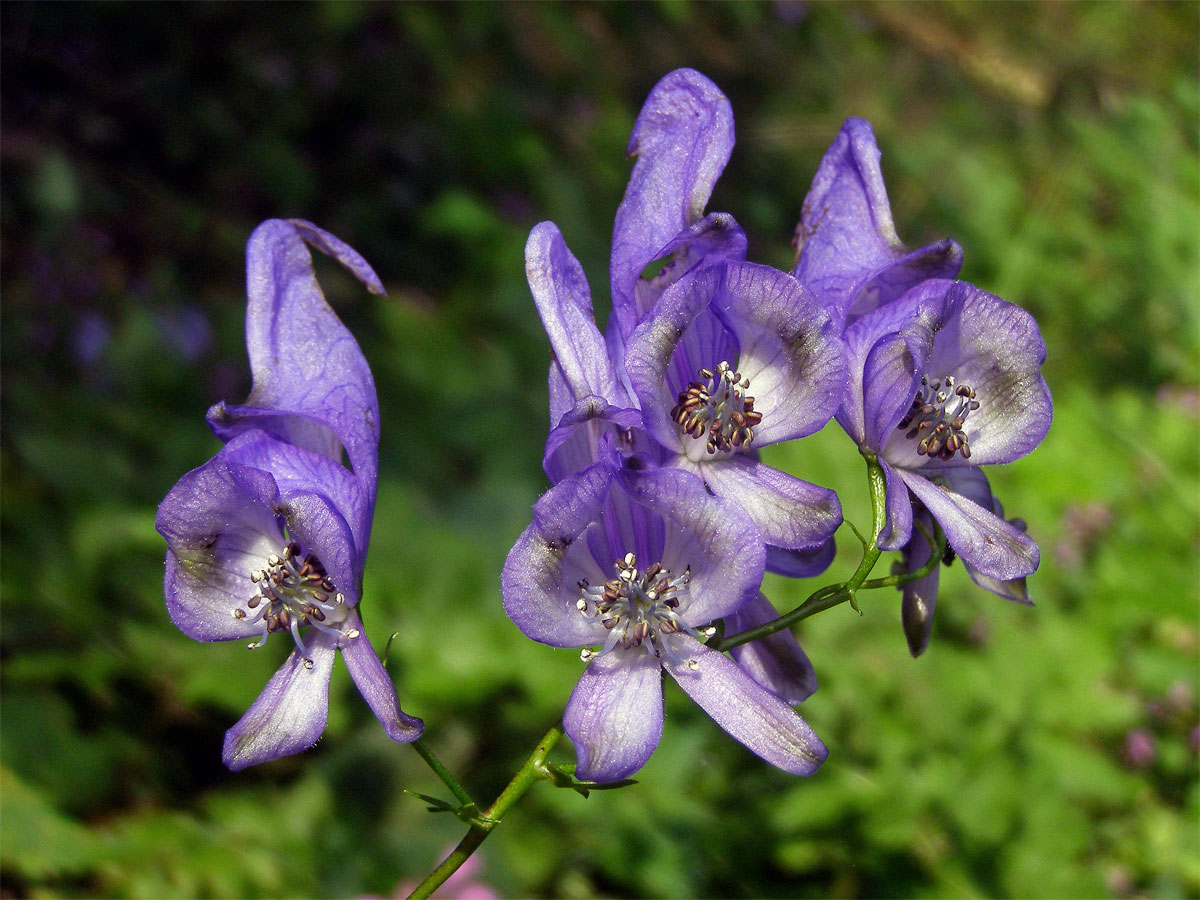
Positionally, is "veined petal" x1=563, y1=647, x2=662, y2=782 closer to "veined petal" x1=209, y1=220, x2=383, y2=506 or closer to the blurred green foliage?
"veined petal" x1=209, y1=220, x2=383, y2=506

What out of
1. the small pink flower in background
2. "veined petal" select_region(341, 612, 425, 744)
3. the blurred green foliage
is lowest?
the small pink flower in background

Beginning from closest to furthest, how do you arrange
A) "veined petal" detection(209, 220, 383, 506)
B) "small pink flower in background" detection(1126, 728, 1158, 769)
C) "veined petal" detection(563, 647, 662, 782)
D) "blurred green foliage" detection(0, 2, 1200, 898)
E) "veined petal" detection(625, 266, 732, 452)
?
"veined petal" detection(563, 647, 662, 782)
"veined petal" detection(625, 266, 732, 452)
"veined petal" detection(209, 220, 383, 506)
"blurred green foliage" detection(0, 2, 1200, 898)
"small pink flower in background" detection(1126, 728, 1158, 769)

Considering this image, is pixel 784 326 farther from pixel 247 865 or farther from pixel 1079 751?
pixel 1079 751

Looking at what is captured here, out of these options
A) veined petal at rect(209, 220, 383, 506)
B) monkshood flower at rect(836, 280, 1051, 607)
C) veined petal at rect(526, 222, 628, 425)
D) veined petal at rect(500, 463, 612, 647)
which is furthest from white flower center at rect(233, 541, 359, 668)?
monkshood flower at rect(836, 280, 1051, 607)

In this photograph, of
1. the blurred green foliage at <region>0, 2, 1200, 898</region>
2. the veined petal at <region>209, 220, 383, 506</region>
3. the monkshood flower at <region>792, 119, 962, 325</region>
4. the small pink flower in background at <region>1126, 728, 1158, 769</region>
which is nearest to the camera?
the veined petal at <region>209, 220, 383, 506</region>

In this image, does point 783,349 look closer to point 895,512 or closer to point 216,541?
point 895,512

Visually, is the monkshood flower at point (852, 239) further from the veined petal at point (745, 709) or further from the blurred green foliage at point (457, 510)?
the blurred green foliage at point (457, 510)

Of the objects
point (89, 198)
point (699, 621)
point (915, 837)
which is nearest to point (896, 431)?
point (699, 621)
